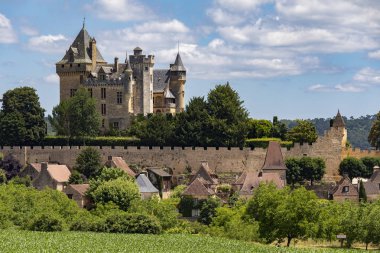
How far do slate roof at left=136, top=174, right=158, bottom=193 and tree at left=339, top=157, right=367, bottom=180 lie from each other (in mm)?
16780

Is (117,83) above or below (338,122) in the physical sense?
above

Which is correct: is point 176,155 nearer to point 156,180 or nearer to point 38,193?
point 156,180

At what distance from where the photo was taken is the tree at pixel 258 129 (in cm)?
9925

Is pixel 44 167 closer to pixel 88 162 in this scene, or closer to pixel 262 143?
pixel 88 162

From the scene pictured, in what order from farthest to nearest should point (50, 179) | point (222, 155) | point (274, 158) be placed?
point (222, 155)
point (274, 158)
point (50, 179)

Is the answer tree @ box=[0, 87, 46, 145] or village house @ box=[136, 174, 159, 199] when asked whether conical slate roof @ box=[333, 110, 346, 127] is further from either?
tree @ box=[0, 87, 46, 145]

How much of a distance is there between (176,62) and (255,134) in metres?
12.9

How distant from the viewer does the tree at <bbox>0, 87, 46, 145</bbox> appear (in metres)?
97.1

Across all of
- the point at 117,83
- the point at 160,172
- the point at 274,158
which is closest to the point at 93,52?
the point at 117,83

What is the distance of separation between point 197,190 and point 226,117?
11231 millimetres

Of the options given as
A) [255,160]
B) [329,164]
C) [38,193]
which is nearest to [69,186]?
[38,193]

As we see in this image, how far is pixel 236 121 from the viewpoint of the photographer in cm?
9438

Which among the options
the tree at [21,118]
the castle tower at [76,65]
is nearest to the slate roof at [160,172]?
the tree at [21,118]

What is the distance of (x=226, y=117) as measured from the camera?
94188 mm
